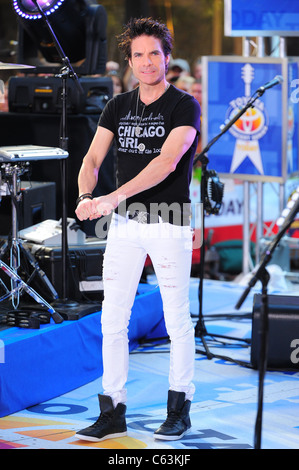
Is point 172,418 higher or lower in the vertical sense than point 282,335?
lower

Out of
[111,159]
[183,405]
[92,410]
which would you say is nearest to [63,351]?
[92,410]

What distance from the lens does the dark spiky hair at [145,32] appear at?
10.3ft

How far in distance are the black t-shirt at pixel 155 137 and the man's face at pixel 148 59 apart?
10 centimetres

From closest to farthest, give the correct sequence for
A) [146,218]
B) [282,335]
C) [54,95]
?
[146,218], [282,335], [54,95]

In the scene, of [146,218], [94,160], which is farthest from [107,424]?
[94,160]

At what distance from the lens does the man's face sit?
3102 millimetres

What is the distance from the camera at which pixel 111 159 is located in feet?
18.5

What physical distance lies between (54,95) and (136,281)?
Result: 2.57 metres

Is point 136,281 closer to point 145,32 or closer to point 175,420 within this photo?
point 175,420

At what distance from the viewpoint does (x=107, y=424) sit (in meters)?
3.22

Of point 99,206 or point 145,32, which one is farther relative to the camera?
point 145,32

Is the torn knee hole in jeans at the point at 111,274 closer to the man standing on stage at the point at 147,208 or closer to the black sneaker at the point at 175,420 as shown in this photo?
the man standing on stage at the point at 147,208

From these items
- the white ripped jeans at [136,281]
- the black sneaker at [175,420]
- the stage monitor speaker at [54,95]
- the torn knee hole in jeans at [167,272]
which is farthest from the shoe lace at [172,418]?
the stage monitor speaker at [54,95]
